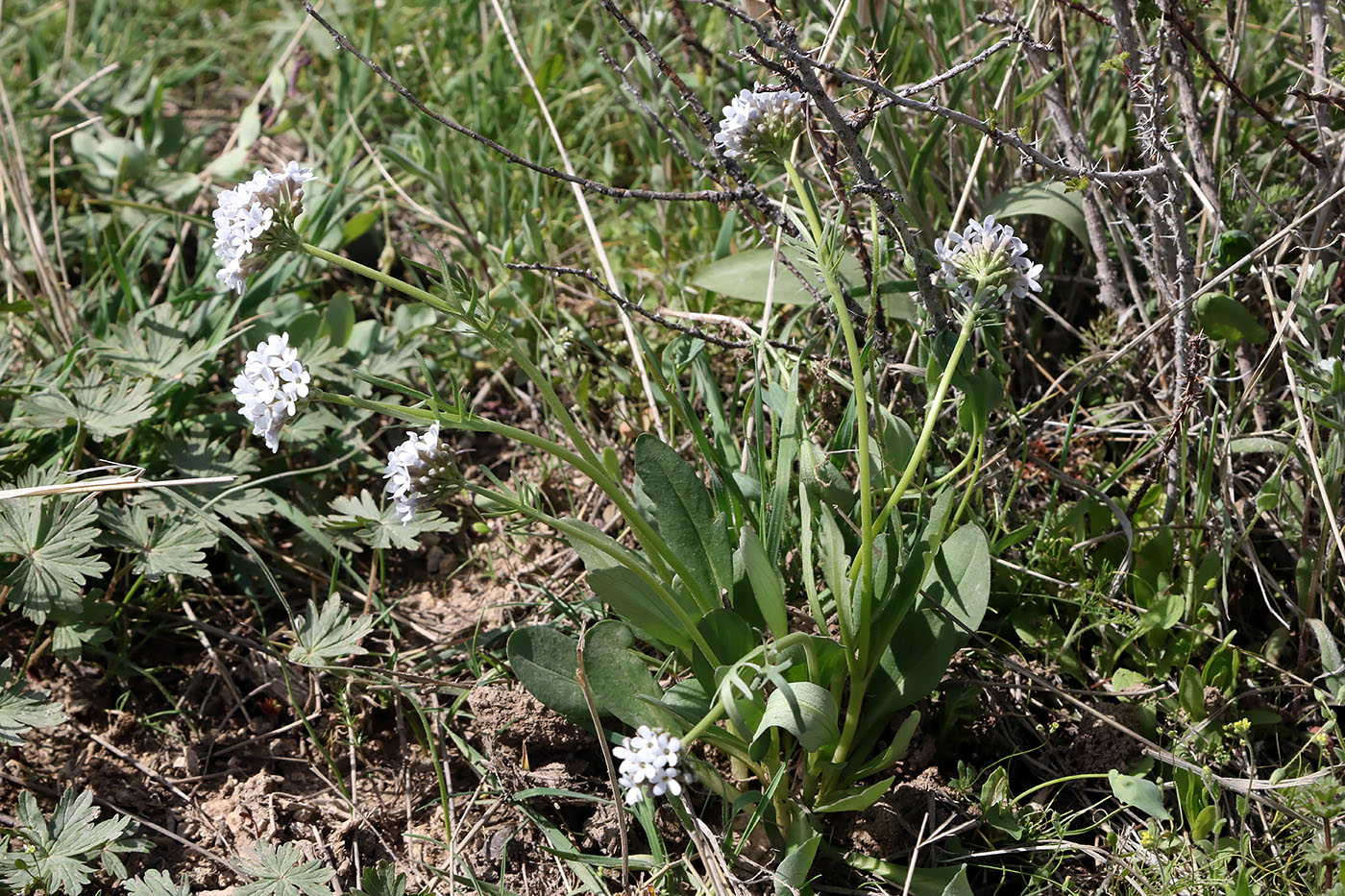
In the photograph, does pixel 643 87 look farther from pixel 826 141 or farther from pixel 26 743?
pixel 26 743

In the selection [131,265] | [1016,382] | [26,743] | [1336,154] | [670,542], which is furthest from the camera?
[131,265]

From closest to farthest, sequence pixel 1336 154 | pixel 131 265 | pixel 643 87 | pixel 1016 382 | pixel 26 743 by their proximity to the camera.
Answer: pixel 26 743
pixel 1336 154
pixel 1016 382
pixel 131 265
pixel 643 87

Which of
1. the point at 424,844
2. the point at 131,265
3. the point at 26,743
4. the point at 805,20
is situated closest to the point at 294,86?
the point at 131,265

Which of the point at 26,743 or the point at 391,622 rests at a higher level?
the point at 391,622

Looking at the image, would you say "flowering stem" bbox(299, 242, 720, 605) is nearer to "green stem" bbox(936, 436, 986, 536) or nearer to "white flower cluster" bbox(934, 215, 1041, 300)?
"green stem" bbox(936, 436, 986, 536)


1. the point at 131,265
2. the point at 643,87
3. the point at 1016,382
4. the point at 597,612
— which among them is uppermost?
the point at 643,87

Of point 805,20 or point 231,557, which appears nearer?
point 231,557

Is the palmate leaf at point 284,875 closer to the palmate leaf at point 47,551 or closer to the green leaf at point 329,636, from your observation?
the green leaf at point 329,636

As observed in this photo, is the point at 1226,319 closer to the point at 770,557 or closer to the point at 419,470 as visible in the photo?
the point at 770,557

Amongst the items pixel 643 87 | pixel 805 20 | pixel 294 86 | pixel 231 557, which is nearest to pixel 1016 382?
pixel 805 20

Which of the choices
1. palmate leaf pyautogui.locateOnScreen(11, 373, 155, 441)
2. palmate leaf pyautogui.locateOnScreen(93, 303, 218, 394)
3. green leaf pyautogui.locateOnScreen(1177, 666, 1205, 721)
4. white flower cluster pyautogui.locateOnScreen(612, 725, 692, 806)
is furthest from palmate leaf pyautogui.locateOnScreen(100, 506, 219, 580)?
green leaf pyautogui.locateOnScreen(1177, 666, 1205, 721)
